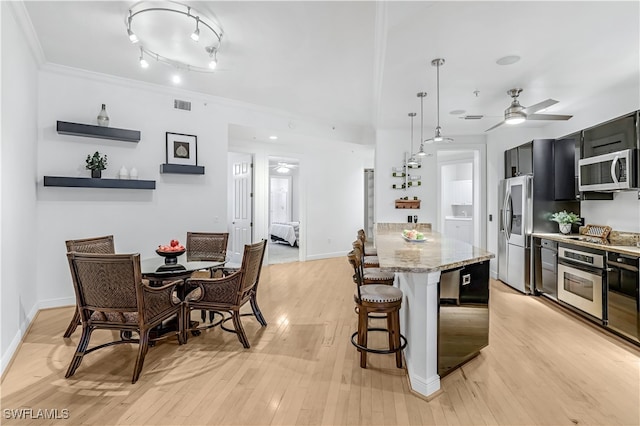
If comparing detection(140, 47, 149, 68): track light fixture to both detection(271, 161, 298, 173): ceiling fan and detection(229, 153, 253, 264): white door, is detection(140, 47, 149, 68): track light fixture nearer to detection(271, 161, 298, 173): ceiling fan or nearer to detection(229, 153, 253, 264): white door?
detection(229, 153, 253, 264): white door

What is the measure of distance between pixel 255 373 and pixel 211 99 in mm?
3990

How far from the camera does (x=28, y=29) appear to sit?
10.2 feet

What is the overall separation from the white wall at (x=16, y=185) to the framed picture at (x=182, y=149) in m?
1.45

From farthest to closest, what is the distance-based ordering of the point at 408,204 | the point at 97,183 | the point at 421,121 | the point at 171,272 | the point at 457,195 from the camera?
the point at 457,195 < the point at 408,204 < the point at 421,121 < the point at 97,183 < the point at 171,272

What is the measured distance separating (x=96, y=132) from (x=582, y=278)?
5.92m

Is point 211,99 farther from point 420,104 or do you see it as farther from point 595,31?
point 595,31

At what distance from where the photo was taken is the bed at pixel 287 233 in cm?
902

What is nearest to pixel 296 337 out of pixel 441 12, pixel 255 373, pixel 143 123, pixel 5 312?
pixel 255 373

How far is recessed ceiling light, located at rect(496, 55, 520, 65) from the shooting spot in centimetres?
290

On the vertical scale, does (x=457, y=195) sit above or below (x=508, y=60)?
below

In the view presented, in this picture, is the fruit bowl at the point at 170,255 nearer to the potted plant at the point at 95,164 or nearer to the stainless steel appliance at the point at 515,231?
the potted plant at the point at 95,164

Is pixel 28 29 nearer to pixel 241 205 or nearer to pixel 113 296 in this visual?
pixel 113 296

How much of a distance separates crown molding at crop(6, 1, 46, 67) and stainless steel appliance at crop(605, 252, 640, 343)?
5805mm

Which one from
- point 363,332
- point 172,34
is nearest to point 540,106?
point 363,332
